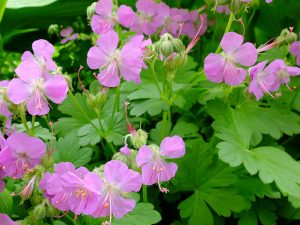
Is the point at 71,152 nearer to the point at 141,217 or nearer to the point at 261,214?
the point at 141,217

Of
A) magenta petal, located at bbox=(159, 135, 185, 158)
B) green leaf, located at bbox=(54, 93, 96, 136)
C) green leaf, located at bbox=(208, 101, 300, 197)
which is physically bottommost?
green leaf, located at bbox=(54, 93, 96, 136)

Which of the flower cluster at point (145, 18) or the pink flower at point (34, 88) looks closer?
the pink flower at point (34, 88)

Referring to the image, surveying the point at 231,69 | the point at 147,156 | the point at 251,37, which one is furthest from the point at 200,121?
the point at 251,37

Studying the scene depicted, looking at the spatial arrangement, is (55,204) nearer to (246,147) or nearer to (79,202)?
(79,202)

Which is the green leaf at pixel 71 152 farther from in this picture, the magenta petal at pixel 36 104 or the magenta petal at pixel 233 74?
the magenta petal at pixel 233 74

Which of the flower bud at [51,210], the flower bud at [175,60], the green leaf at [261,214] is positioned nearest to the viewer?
the flower bud at [51,210]

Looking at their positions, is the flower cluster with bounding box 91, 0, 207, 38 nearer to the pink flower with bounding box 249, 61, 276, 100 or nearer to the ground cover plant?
the ground cover plant

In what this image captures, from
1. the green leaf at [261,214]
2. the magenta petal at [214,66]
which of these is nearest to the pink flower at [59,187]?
the magenta petal at [214,66]

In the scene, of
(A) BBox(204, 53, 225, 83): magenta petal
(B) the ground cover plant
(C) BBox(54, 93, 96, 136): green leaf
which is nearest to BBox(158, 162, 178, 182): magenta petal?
(B) the ground cover plant
